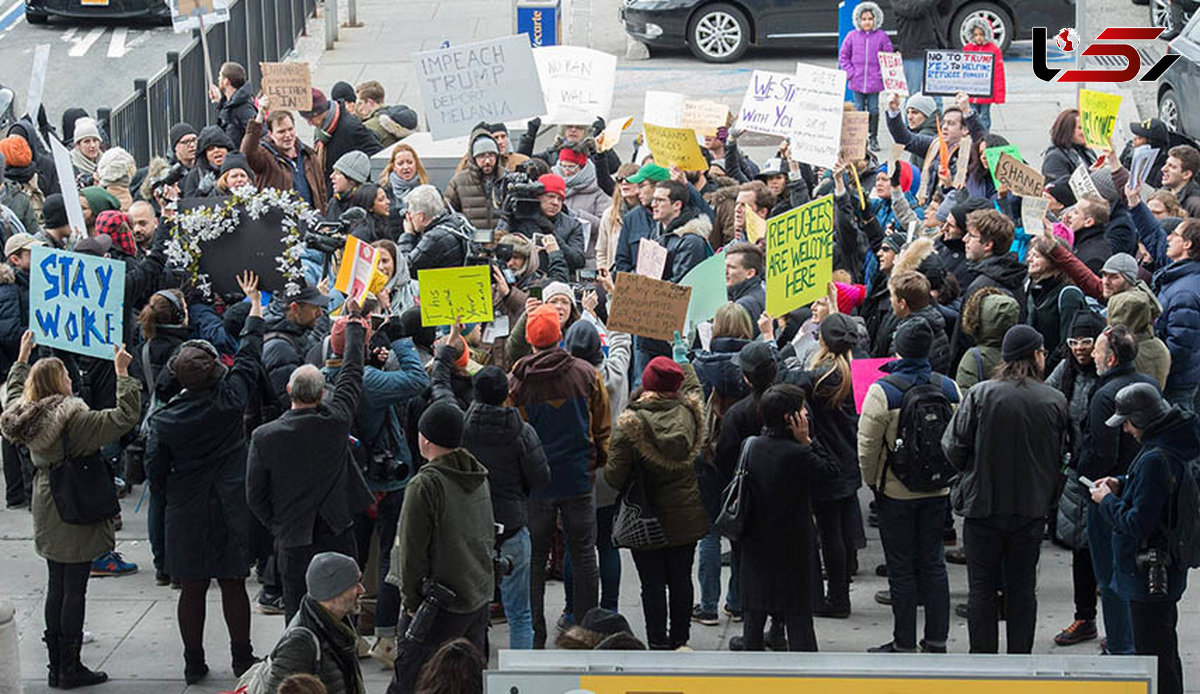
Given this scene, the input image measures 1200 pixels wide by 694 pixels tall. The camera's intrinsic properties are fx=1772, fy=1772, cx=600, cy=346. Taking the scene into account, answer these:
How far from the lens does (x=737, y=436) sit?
28.0ft

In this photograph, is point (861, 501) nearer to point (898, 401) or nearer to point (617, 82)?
point (898, 401)

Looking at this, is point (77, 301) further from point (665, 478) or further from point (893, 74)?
point (893, 74)

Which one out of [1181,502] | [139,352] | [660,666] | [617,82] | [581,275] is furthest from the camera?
[617,82]

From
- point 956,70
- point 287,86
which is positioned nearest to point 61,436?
point 287,86

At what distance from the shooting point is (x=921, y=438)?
840 centimetres

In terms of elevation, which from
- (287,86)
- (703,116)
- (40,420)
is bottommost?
(40,420)

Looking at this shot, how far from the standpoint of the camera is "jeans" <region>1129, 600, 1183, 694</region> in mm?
7797

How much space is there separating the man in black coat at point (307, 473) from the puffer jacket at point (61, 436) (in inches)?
30.5

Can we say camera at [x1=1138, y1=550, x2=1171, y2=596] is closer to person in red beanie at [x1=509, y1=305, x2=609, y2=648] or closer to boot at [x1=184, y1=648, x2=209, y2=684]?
person in red beanie at [x1=509, y1=305, x2=609, y2=648]

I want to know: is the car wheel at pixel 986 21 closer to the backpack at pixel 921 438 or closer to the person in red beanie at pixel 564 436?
the backpack at pixel 921 438

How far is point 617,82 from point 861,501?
11977mm

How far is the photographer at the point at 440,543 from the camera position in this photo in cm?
748

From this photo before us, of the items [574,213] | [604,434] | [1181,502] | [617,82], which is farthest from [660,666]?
[617,82]

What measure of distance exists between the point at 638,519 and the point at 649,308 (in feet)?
4.61
